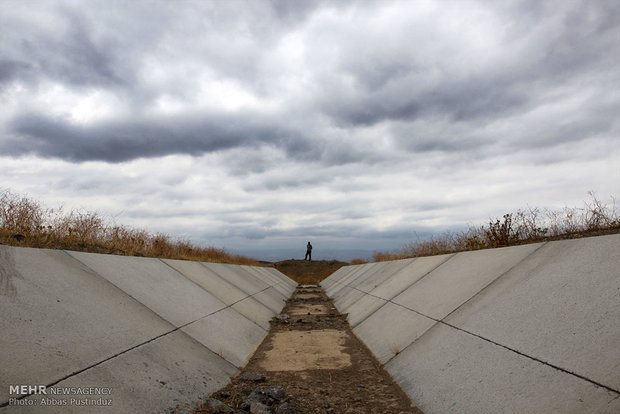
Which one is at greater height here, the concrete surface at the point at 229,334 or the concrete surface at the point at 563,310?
the concrete surface at the point at 563,310

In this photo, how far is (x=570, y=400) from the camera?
7.54ft

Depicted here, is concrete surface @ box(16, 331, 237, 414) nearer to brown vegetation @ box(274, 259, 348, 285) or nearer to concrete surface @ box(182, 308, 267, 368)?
concrete surface @ box(182, 308, 267, 368)

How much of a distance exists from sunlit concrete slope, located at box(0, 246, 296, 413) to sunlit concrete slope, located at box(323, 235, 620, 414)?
2.14m

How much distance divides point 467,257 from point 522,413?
13.7 feet

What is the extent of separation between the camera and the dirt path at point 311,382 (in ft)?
11.2

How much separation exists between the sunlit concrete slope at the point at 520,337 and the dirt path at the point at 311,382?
25cm

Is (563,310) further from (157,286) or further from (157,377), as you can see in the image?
(157,286)

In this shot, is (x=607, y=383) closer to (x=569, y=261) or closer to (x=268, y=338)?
(x=569, y=261)

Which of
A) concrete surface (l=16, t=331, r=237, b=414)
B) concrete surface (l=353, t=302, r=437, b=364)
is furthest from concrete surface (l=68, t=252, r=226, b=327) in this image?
concrete surface (l=353, t=302, r=437, b=364)

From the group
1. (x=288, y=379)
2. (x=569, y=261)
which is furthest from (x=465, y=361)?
(x=288, y=379)

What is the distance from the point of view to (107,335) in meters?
3.39

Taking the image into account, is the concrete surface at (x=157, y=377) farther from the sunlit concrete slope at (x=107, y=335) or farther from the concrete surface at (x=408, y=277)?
the concrete surface at (x=408, y=277)

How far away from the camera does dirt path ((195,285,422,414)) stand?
11.2ft

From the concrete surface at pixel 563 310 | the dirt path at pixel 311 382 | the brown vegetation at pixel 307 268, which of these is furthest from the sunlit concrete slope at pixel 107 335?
the brown vegetation at pixel 307 268
